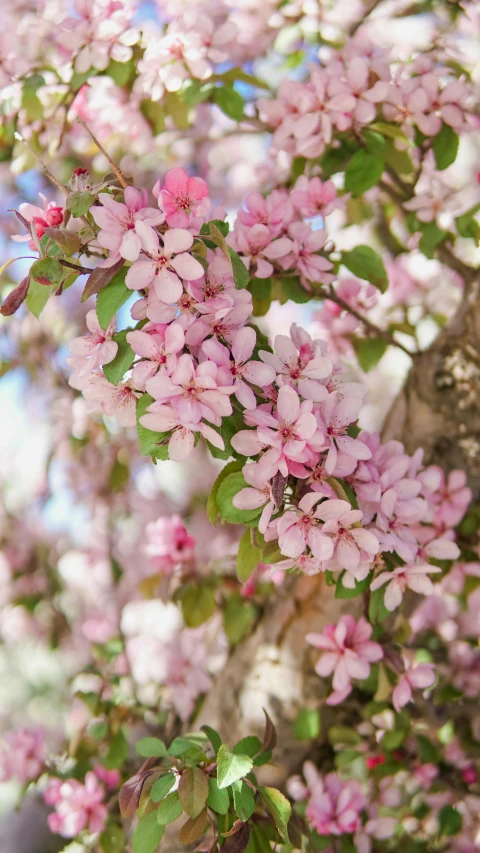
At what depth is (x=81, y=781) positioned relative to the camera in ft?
4.01

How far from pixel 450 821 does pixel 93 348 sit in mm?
1094

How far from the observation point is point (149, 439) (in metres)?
0.64

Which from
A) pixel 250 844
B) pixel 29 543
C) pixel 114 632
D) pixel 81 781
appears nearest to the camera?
pixel 250 844

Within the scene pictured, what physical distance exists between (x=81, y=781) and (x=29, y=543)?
0.84m

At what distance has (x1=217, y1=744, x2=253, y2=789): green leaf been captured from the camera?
64 centimetres

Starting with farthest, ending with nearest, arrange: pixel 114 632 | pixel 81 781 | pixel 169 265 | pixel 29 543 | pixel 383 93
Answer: pixel 29 543 < pixel 114 632 < pixel 81 781 < pixel 383 93 < pixel 169 265

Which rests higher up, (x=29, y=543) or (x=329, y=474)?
(x=329, y=474)

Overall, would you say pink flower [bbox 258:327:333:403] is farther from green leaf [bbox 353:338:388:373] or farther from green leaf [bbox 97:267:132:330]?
green leaf [bbox 353:338:388:373]

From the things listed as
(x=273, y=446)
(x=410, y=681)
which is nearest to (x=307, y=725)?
(x=410, y=681)

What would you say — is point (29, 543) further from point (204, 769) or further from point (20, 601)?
point (204, 769)

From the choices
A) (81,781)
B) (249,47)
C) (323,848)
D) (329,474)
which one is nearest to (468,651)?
(323,848)

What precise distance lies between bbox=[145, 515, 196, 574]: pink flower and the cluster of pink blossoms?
0.72 m

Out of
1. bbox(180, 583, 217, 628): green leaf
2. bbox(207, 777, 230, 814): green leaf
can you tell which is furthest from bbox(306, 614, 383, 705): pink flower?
bbox(180, 583, 217, 628): green leaf

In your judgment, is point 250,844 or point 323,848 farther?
point 323,848
